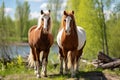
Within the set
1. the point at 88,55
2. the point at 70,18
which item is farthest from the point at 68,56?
the point at 88,55

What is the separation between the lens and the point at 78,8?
28.8 meters

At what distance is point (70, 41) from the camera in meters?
10.2

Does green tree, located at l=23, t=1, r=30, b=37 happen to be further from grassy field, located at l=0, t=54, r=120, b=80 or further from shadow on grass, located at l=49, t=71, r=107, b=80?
shadow on grass, located at l=49, t=71, r=107, b=80

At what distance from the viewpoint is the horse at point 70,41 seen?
32.1 feet

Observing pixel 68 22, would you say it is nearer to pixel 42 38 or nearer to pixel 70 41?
pixel 70 41

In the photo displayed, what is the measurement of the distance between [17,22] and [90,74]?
165ft

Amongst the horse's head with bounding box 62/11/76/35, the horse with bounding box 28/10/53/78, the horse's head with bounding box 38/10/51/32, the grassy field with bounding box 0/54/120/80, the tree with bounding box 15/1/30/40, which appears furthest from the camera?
the tree with bounding box 15/1/30/40

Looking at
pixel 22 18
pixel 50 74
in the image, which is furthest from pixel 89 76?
pixel 22 18

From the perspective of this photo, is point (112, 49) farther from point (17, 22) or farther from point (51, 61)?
point (17, 22)

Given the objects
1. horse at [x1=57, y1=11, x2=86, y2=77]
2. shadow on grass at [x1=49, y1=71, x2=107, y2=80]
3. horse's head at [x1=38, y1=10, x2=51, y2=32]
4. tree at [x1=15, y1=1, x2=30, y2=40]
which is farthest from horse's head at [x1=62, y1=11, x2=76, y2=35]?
tree at [x1=15, y1=1, x2=30, y2=40]

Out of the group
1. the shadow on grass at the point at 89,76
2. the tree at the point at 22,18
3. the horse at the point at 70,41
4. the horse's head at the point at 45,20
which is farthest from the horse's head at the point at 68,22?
the tree at the point at 22,18

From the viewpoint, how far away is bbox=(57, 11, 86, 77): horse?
32.1ft

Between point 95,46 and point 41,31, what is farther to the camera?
point 95,46

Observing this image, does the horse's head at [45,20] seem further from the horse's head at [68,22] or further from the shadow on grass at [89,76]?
the shadow on grass at [89,76]
